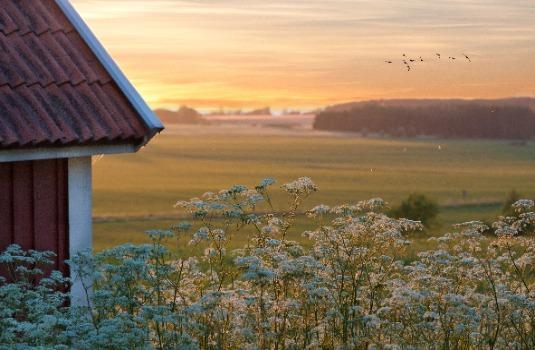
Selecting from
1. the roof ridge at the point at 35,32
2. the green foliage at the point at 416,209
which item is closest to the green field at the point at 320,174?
the green foliage at the point at 416,209

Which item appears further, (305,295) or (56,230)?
(56,230)

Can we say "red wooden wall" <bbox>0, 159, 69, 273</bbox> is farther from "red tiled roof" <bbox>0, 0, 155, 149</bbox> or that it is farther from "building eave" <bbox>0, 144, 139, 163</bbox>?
"red tiled roof" <bbox>0, 0, 155, 149</bbox>

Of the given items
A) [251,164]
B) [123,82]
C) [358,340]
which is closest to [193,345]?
[358,340]

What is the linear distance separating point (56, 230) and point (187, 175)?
255 ft

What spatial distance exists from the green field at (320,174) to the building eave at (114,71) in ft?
127

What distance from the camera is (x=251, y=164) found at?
91.8 meters

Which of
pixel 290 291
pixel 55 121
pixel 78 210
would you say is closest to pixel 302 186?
pixel 290 291

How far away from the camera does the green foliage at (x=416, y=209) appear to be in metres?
58.2

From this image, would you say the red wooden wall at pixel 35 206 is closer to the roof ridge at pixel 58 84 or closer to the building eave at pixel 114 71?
the roof ridge at pixel 58 84

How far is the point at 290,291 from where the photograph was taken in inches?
367

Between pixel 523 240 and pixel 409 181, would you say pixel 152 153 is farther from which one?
pixel 523 240

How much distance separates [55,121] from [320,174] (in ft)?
258

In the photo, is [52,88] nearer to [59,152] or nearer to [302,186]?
[59,152]

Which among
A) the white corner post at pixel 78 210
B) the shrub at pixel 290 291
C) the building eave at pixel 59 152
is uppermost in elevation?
the building eave at pixel 59 152
